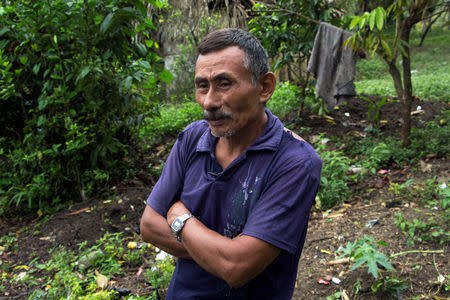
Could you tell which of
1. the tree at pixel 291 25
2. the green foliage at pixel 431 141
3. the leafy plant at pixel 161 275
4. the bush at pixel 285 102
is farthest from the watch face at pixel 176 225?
the bush at pixel 285 102

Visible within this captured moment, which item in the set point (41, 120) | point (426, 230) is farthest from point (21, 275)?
point (426, 230)

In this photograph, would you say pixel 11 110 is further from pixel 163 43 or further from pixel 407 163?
pixel 163 43

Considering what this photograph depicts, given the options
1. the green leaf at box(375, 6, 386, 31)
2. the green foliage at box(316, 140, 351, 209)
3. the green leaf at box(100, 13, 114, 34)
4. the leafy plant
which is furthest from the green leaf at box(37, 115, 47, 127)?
the green leaf at box(375, 6, 386, 31)

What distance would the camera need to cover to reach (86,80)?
3.64 m

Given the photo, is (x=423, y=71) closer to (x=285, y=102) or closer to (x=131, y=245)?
(x=285, y=102)

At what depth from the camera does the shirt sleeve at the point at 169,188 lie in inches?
65.6

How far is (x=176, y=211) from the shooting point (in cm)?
158

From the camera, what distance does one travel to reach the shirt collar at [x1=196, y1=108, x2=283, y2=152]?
1487 mm

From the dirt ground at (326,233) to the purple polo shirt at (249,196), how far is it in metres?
1.09

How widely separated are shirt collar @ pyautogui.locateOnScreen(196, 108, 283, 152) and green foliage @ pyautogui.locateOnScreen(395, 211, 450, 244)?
1820 mm

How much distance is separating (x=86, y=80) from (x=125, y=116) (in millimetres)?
767

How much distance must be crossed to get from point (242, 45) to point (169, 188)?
2.43 ft

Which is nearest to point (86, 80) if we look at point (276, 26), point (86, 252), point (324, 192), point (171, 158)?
point (86, 252)

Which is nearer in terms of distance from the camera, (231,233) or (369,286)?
(231,233)
